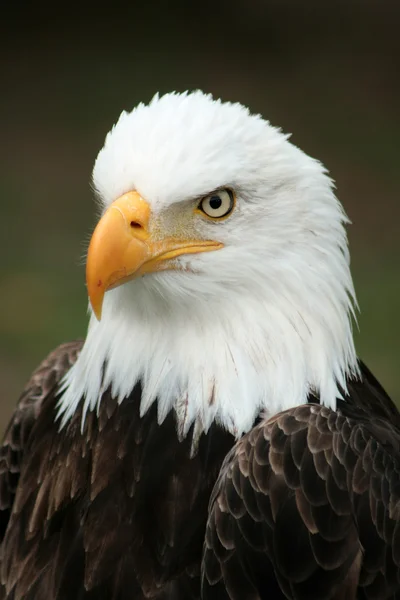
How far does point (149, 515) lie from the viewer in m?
2.88

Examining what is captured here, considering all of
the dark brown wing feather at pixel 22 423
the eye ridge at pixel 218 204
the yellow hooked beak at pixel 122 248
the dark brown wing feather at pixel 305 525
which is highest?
the eye ridge at pixel 218 204

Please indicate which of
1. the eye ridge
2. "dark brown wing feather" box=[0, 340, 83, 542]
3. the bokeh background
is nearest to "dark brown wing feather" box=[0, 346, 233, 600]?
"dark brown wing feather" box=[0, 340, 83, 542]

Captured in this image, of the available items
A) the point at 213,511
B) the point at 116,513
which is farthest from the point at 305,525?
the point at 116,513

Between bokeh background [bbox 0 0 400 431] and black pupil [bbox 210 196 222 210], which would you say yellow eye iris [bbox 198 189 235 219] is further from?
bokeh background [bbox 0 0 400 431]

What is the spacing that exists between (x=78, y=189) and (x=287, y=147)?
6168mm

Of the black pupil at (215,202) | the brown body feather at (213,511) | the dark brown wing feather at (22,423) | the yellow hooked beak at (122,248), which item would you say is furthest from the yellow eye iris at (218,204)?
the dark brown wing feather at (22,423)

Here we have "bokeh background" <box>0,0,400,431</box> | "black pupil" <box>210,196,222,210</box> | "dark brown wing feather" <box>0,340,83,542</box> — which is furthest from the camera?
"bokeh background" <box>0,0,400,431</box>

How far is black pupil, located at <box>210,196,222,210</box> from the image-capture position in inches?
111

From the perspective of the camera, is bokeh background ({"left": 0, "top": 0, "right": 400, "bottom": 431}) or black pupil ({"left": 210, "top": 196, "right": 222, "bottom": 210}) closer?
black pupil ({"left": 210, "top": 196, "right": 222, "bottom": 210})

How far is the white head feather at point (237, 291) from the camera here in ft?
9.21

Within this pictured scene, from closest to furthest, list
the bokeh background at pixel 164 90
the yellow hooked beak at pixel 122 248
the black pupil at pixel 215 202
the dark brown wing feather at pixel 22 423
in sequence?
the yellow hooked beak at pixel 122 248 → the black pupil at pixel 215 202 → the dark brown wing feather at pixel 22 423 → the bokeh background at pixel 164 90

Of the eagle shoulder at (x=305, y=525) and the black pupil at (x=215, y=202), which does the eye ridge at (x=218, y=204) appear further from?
the eagle shoulder at (x=305, y=525)

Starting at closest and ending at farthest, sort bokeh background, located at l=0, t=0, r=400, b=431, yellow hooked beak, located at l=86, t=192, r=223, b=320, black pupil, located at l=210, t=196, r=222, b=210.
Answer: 1. yellow hooked beak, located at l=86, t=192, r=223, b=320
2. black pupil, located at l=210, t=196, r=222, b=210
3. bokeh background, located at l=0, t=0, r=400, b=431

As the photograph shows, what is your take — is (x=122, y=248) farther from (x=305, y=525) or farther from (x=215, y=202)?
(x=305, y=525)
